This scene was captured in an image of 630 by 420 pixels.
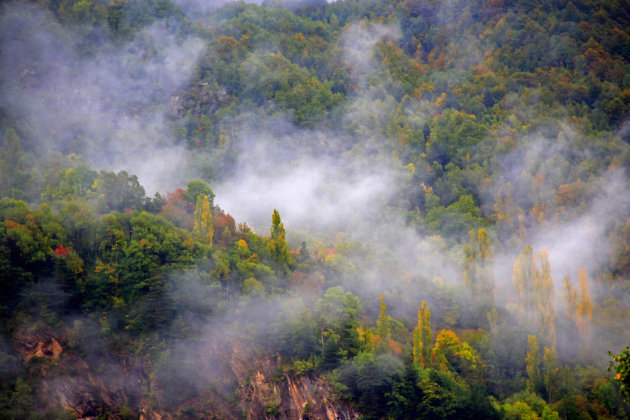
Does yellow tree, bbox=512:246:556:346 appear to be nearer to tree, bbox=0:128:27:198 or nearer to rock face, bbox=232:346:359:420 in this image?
rock face, bbox=232:346:359:420

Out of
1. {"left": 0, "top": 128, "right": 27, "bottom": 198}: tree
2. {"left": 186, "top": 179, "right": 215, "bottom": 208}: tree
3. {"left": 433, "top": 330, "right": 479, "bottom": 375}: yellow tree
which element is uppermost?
{"left": 0, "top": 128, "right": 27, "bottom": 198}: tree

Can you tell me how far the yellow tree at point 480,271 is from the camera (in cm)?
9281

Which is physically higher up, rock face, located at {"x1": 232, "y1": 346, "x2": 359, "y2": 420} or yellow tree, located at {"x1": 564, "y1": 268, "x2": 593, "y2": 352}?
yellow tree, located at {"x1": 564, "y1": 268, "x2": 593, "y2": 352}

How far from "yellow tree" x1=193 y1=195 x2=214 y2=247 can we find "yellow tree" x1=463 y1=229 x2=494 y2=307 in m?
39.9

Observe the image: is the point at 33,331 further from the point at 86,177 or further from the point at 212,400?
the point at 86,177

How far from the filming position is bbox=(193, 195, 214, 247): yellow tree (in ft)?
275

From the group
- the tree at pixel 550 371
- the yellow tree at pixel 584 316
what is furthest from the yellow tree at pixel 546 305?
the tree at pixel 550 371

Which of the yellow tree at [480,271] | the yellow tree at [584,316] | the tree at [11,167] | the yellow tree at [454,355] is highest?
the tree at [11,167]

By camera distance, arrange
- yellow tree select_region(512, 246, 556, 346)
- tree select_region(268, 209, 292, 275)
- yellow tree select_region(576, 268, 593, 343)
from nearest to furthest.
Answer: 1. yellow tree select_region(576, 268, 593, 343)
2. yellow tree select_region(512, 246, 556, 346)
3. tree select_region(268, 209, 292, 275)

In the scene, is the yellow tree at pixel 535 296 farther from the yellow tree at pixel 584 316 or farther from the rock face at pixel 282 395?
the rock face at pixel 282 395

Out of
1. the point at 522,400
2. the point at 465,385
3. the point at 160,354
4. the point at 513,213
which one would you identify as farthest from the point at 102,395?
the point at 513,213

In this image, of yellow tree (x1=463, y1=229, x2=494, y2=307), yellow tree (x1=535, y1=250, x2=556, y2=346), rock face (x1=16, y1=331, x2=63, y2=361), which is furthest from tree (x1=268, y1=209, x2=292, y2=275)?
yellow tree (x1=535, y1=250, x2=556, y2=346)

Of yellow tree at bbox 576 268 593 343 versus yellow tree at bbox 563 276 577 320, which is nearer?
yellow tree at bbox 576 268 593 343

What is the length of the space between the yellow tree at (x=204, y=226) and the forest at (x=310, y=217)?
45 centimetres
